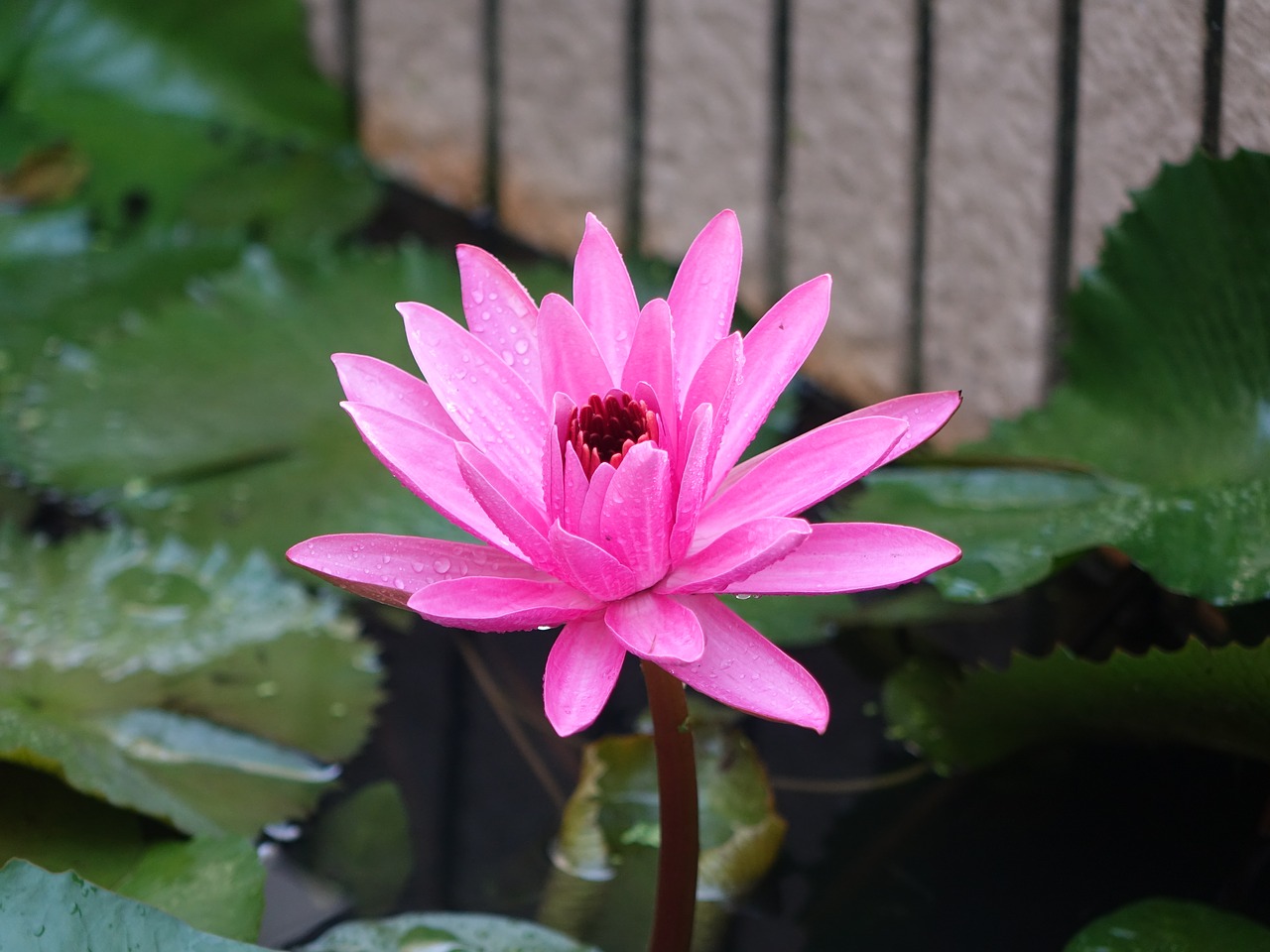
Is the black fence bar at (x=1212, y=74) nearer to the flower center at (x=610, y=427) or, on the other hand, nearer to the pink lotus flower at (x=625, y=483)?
the pink lotus flower at (x=625, y=483)

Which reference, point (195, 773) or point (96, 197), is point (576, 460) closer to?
point (195, 773)

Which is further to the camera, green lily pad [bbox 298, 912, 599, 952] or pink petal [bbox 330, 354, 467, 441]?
green lily pad [bbox 298, 912, 599, 952]

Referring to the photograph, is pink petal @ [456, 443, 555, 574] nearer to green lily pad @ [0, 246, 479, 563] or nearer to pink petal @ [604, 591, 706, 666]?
pink petal @ [604, 591, 706, 666]

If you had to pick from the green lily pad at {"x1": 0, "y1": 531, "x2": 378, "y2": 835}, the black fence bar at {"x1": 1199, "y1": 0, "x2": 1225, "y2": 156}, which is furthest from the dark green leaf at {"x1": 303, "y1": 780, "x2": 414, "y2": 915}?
the black fence bar at {"x1": 1199, "y1": 0, "x2": 1225, "y2": 156}

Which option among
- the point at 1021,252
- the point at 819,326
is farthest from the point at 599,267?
the point at 1021,252

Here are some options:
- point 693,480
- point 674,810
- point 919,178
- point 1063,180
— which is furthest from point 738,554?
point 919,178

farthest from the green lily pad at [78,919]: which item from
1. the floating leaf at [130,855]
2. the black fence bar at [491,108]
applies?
the black fence bar at [491,108]
